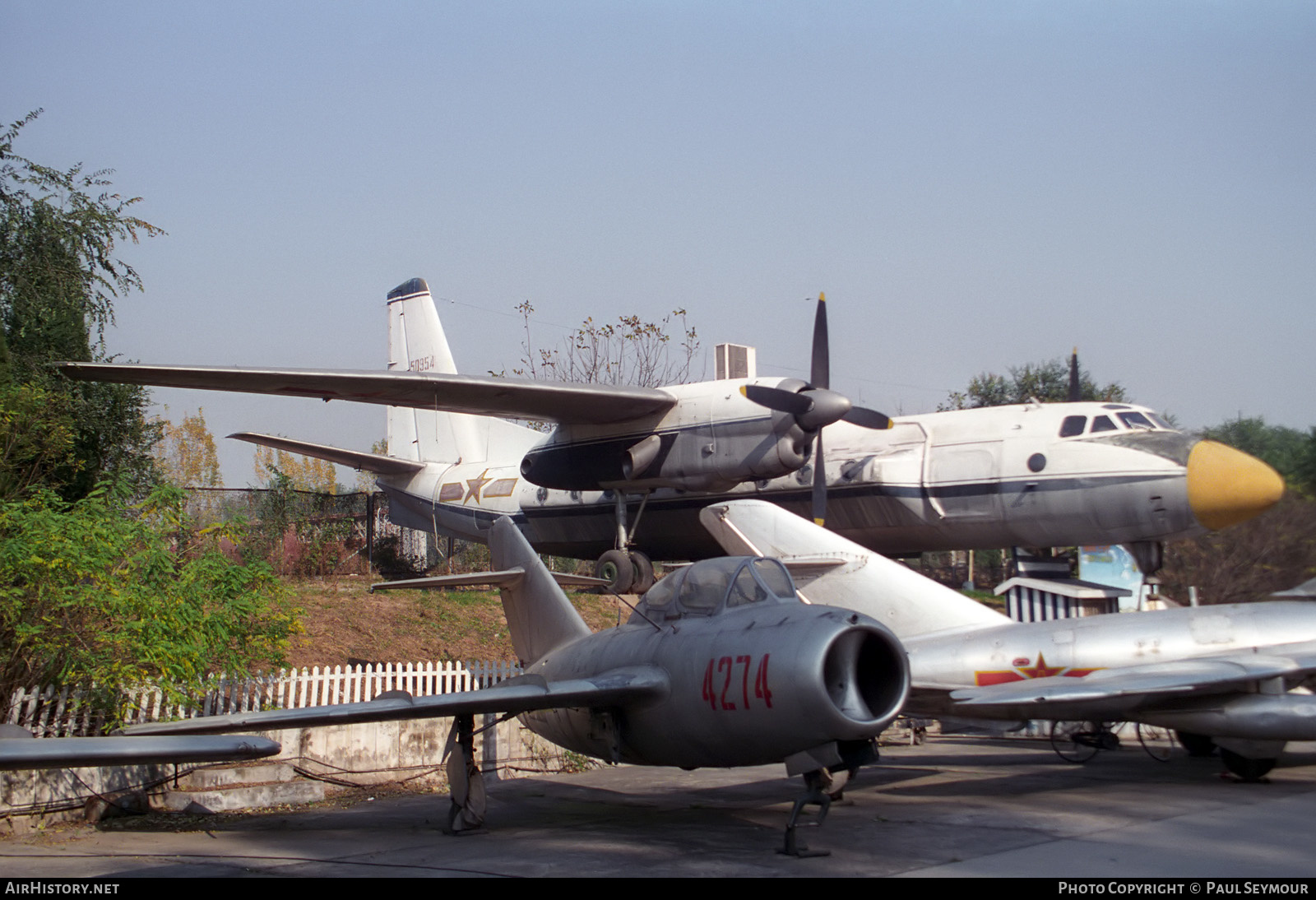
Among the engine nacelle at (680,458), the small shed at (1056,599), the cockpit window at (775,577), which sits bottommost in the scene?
the small shed at (1056,599)

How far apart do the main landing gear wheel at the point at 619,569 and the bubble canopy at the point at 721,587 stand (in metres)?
9.75

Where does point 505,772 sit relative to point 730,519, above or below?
below

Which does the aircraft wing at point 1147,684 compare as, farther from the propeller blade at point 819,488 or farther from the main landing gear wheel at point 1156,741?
the propeller blade at point 819,488

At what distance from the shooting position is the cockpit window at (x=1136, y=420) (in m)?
17.3

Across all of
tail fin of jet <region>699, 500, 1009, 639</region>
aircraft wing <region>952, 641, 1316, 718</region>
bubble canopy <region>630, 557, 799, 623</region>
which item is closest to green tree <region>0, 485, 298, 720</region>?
bubble canopy <region>630, 557, 799, 623</region>

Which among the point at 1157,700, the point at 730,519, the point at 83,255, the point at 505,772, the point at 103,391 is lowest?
the point at 505,772

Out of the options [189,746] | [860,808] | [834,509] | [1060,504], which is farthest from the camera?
[834,509]

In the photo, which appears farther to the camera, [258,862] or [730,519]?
[730,519]

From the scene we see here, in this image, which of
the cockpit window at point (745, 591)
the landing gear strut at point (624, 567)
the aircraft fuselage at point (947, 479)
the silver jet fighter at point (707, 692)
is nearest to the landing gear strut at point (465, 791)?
the silver jet fighter at point (707, 692)

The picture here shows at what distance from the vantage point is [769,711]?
8016 millimetres

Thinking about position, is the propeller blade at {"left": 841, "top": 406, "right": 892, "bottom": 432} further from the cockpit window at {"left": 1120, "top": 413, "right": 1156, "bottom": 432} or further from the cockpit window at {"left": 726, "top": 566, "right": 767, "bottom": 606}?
the cockpit window at {"left": 726, "top": 566, "right": 767, "bottom": 606}

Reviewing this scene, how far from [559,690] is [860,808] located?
340 cm
